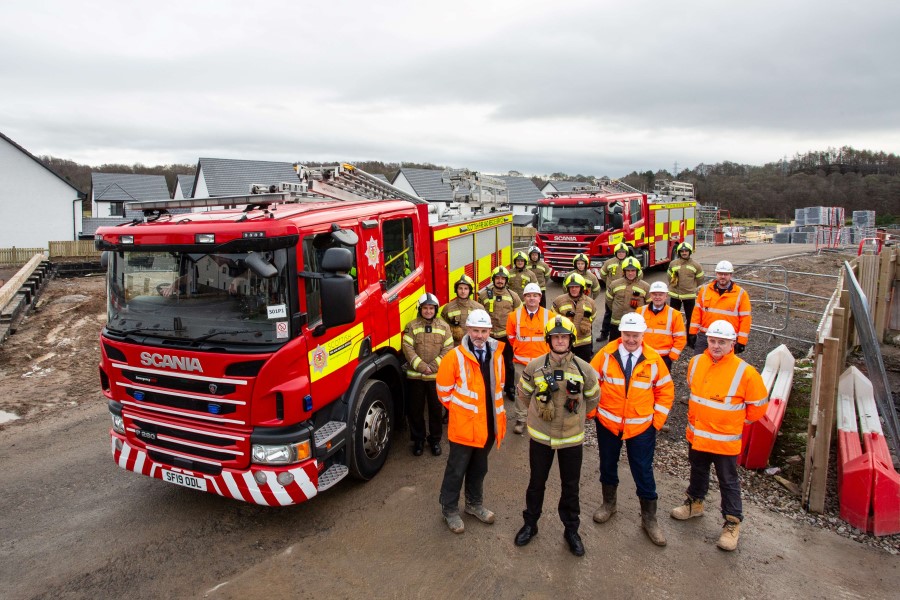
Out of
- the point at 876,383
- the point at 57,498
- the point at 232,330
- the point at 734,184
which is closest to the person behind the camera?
the point at 232,330

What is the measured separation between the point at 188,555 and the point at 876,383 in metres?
6.62

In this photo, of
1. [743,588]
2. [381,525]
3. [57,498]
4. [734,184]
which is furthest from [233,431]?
[734,184]

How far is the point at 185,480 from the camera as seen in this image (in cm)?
426

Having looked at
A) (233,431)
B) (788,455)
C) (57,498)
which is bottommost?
(57,498)

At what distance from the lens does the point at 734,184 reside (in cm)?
5872

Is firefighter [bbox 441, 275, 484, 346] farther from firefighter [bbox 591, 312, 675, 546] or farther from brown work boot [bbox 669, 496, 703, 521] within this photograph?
brown work boot [bbox 669, 496, 703, 521]

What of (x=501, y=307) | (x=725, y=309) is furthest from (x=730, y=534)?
(x=501, y=307)

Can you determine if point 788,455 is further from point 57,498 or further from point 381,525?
point 57,498

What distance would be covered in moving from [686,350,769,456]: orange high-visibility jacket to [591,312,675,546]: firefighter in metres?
0.30

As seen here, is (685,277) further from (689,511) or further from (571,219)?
(571,219)

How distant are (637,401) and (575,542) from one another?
1.17m

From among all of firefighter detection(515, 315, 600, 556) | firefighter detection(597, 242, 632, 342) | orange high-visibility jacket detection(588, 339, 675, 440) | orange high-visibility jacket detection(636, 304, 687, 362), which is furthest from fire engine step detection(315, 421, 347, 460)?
firefighter detection(597, 242, 632, 342)

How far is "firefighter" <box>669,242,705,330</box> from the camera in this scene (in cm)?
894

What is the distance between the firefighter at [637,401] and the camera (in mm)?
4160
